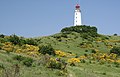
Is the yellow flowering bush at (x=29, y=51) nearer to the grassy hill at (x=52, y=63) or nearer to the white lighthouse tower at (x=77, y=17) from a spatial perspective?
the grassy hill at (x=52, y=63)

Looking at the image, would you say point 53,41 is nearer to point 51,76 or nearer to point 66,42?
point 66,42

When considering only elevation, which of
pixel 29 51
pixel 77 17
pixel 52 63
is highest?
pixel 77 17

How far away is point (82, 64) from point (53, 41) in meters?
27.0

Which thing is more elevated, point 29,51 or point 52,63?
point 29,51

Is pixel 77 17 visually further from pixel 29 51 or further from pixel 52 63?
pixel 52 63

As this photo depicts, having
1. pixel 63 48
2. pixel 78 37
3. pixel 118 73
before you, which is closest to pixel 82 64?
pixel 118 73

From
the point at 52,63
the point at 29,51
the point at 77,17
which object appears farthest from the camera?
the point at 77,17

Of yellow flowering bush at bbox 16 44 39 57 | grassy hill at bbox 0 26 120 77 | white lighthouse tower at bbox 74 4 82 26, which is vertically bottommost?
grassy hill at bbox 0 26 120 77

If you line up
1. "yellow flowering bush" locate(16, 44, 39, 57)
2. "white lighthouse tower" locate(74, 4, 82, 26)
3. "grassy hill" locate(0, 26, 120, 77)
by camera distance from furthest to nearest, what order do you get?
Result: "white lighthouse tower" locate(74, 4, 82, 26) → "yellow flowering bush" locate(16, 44, 39, 57) → "grassy hill" locate(0, 26, 120, 77)

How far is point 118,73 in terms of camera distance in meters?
34.9

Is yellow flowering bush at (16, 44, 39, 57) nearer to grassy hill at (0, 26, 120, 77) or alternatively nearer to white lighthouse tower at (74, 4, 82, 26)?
grassy hill at (0, 26, 120, 77)

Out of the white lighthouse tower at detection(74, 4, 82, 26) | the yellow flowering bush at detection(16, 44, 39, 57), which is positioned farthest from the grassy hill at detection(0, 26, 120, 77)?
the white lighthouse tower at detection(74, 4, 82, 26)

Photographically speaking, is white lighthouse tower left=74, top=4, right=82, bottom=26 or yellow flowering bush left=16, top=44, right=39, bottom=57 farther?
white lighthouse tower left=74, top=4, right=82, bottom=26

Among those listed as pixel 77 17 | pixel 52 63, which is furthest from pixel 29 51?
pixel 77 17
